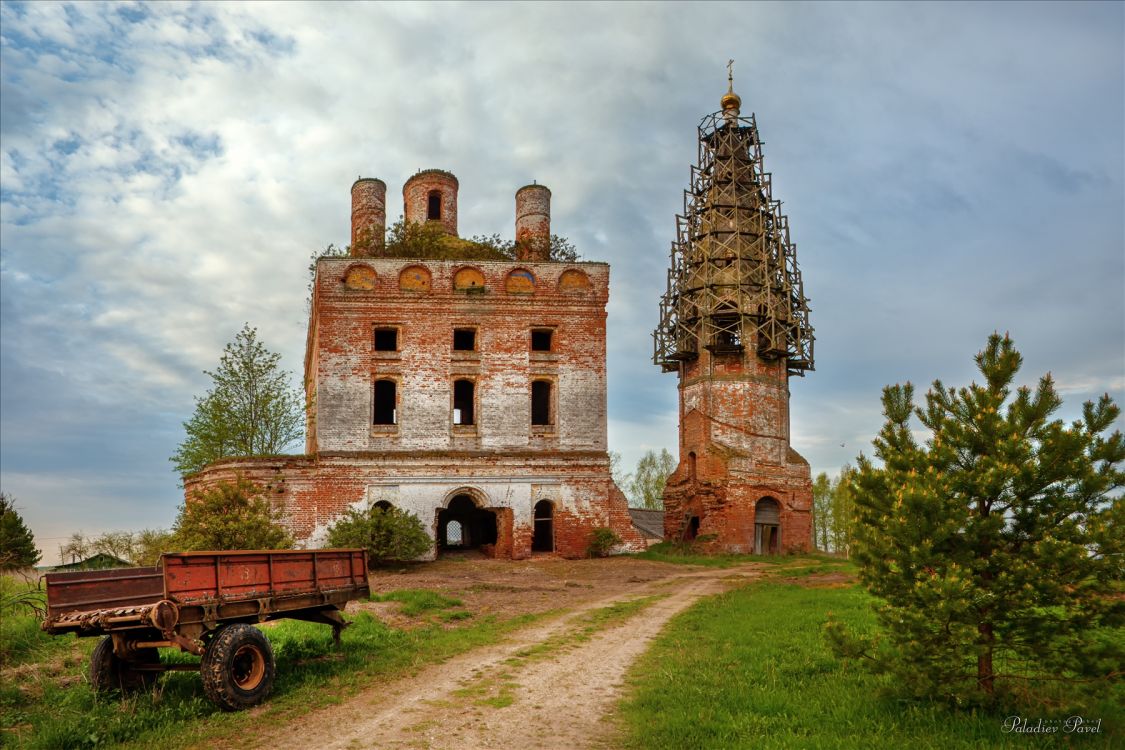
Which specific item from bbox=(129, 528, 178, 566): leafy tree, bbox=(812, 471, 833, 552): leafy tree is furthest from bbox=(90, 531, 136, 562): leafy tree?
bbox=(812, 471, 833, 552): leafy tree

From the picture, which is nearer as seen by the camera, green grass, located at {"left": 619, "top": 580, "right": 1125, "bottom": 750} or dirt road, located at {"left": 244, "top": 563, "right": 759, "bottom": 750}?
green grass, located at {"left": 619, "top": 580, "right": 1125, "bottom": 750}

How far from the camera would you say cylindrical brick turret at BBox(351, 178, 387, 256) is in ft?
96.9

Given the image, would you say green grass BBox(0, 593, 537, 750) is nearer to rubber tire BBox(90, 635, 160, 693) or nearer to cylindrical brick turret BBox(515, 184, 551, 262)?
rubber tire BBox(90, 635, 160, 693)

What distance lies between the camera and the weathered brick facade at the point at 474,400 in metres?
25.1

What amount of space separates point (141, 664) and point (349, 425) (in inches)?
682

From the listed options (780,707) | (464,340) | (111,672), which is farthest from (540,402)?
(780,707)

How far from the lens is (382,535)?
889 inches

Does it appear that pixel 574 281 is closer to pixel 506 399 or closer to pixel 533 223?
pixel 533 223

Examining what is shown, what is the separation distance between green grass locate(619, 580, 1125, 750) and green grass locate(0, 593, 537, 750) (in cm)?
312

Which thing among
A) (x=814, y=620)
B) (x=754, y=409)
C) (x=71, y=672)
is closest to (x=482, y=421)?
(x=754, y=409)

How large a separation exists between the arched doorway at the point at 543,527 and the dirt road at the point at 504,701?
1279cm

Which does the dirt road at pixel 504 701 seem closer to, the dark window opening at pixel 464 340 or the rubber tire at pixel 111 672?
the rubber tire at pixel 111 672

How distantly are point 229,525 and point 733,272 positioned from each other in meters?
21.3

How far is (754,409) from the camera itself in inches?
1195
